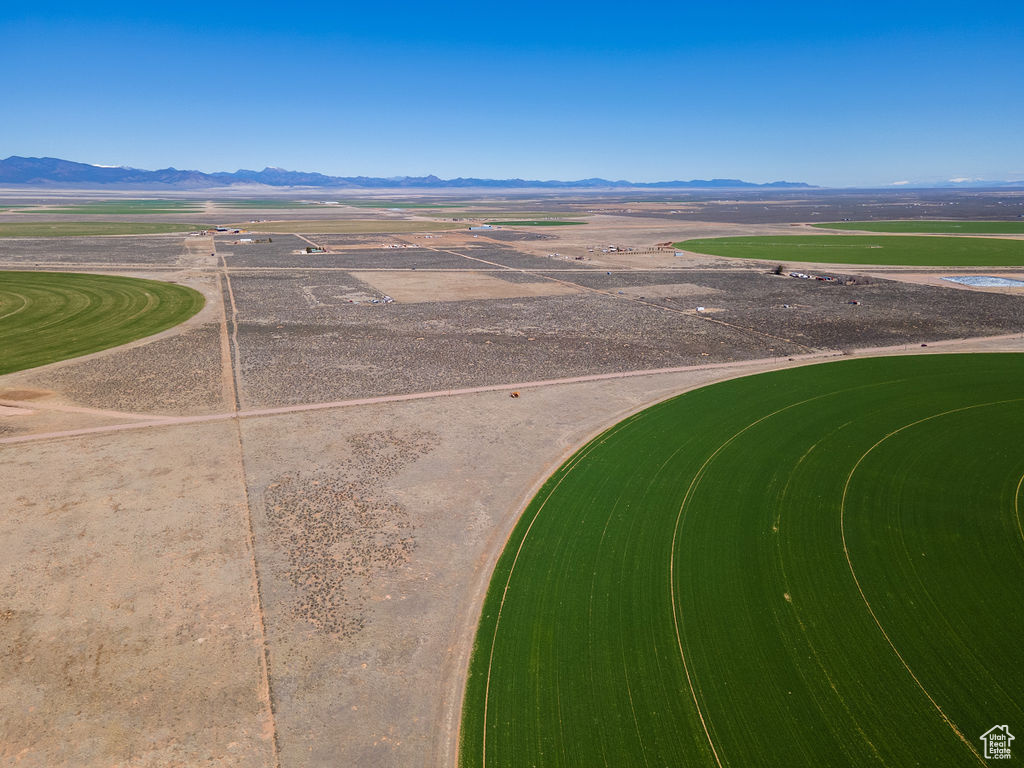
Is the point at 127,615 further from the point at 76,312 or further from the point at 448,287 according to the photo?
the point at 448,287

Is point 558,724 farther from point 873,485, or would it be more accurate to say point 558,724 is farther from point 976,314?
point 976,314

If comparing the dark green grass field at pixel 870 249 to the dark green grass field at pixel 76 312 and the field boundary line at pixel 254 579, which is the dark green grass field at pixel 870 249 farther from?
the field boundary line at pixel 254 579

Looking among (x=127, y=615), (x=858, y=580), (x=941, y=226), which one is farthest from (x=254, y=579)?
(x=941, y=226)

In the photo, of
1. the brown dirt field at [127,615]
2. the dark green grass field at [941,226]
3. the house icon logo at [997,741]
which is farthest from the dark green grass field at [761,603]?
the dark green grass field at [941,226]

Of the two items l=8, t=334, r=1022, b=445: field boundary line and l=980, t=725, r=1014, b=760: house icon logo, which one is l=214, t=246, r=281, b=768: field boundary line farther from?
l=980, t=725, r=1014, b=760: house icon logo

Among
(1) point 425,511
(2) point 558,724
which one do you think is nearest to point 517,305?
(1) point 425,511

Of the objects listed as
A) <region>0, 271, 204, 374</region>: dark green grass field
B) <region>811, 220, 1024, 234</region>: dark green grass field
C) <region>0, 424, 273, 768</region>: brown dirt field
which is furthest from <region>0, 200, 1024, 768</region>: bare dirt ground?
<region>811, 220, 1024, 234</region>: dark green grass field
